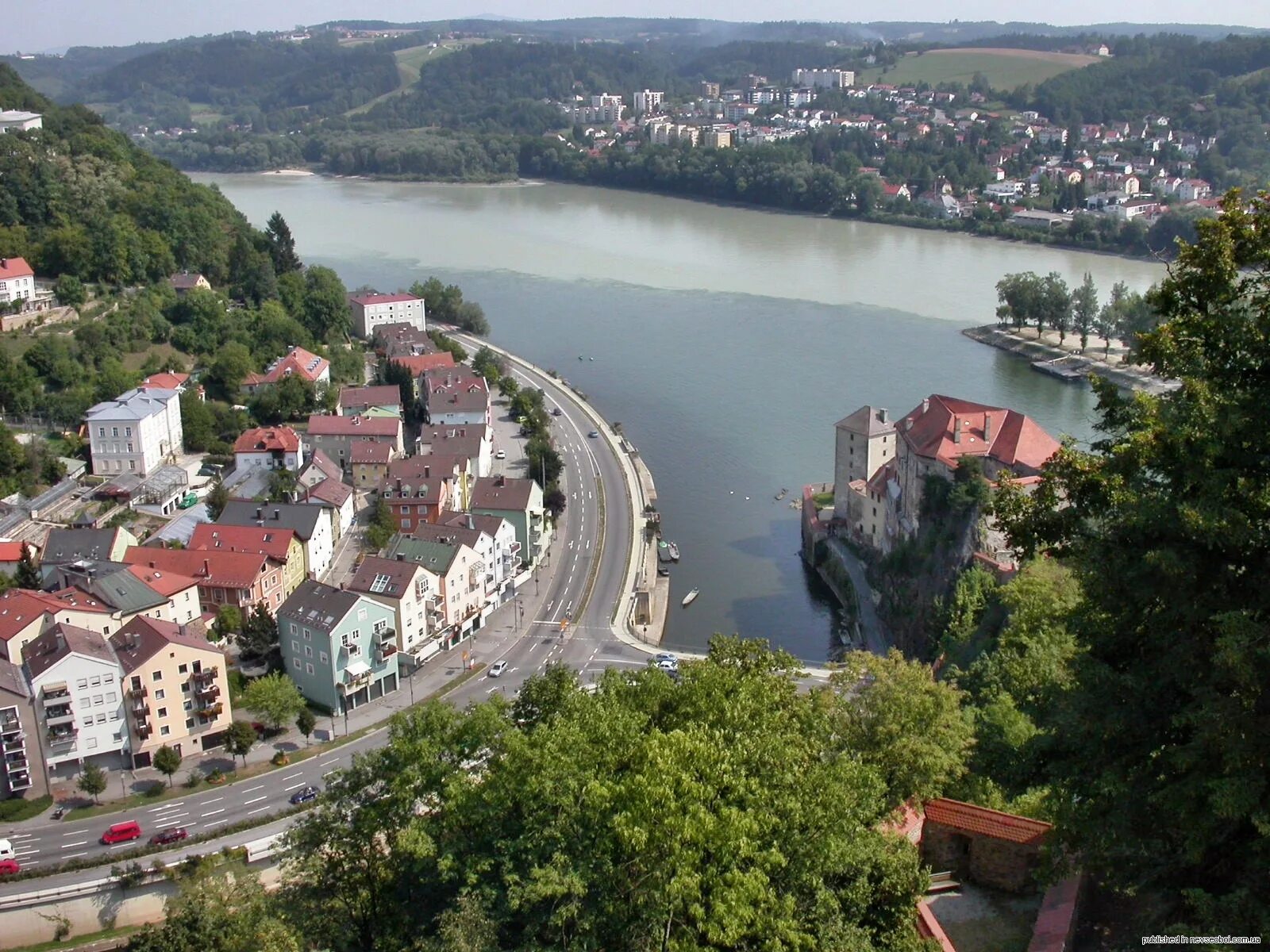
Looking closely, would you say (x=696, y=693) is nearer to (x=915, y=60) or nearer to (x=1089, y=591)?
(x=1089, y=591)

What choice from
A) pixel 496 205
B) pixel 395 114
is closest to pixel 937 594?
pixel 496 205

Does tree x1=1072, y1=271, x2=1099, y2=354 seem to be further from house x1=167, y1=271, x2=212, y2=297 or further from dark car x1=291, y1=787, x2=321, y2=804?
dark car x1=291, y1=787, x2=321, y2=804

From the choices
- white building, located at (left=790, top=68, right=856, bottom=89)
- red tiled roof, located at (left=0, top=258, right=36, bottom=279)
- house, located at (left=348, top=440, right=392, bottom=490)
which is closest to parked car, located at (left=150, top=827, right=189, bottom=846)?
Answer: house, located at (left=348, top=440, right=392, bottom=490)

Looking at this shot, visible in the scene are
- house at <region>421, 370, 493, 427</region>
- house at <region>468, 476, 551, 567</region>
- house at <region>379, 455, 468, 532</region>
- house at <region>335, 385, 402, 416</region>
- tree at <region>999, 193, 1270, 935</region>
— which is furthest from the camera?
house at <region>335, 385, 402, 416</region>

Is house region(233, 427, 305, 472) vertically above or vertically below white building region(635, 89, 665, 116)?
below

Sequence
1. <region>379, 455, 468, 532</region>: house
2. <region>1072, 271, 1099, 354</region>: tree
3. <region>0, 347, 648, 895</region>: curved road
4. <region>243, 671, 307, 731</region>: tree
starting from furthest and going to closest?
<region>1072, 271, 1099, 354</region>: tree < <region>379, 455, 468, 532</region>: house < <region>243, 671, 307, 731</region>: tree < <region>0, 347, 648, 895</region>: curved road

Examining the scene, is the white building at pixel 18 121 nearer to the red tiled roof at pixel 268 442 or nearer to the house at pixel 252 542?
the red tiled roof at pixel 268 442
